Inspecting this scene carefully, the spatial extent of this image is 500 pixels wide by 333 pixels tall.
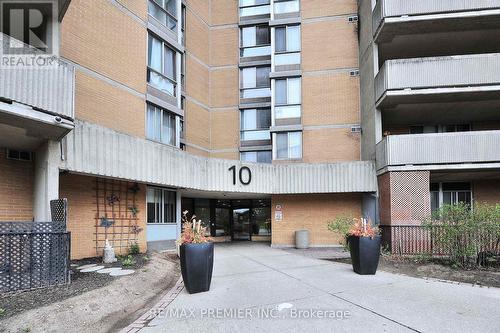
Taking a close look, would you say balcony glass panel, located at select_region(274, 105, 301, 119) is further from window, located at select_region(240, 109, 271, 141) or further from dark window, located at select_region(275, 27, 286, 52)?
dark window, located at select_region(275, 27, 286, 52)

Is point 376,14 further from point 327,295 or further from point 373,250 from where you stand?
point 327,295

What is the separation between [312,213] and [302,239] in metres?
1.57

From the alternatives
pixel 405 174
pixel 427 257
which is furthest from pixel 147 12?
pixel 427 257

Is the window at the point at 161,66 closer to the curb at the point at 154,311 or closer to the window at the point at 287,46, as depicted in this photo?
the window at the point at 287,46

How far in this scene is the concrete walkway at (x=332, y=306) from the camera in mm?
5629

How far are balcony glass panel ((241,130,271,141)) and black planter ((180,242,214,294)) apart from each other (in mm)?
15145

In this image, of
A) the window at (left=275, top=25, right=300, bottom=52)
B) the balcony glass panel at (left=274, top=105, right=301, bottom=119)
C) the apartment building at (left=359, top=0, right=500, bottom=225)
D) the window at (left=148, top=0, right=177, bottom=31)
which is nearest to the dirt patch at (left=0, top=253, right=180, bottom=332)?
the apartment building at (left=359, top=0, right=500, bottom=225)

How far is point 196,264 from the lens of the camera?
7672 millimetres

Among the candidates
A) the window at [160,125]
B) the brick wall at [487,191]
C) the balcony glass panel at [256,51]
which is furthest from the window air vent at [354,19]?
the window at [160,125]

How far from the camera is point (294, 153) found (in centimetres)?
2045

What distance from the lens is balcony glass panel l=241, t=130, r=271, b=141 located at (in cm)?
2252

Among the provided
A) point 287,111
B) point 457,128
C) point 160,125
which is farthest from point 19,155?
point 457,128

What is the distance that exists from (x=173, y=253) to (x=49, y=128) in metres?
7.95

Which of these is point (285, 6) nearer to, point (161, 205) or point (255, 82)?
point (255, 82)
